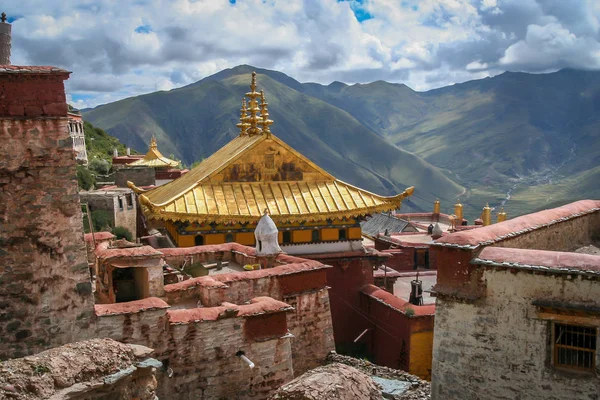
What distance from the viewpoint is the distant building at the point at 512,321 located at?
28.9ft

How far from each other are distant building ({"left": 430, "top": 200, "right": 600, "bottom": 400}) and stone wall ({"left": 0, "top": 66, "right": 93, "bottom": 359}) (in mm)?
5556

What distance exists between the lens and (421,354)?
14.9 meters

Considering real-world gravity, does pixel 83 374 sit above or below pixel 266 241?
below

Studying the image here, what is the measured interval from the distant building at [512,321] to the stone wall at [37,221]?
556cm

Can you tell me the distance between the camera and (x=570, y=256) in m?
8.95

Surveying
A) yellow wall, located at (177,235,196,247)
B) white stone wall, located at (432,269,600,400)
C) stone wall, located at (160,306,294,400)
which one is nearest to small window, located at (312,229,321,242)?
yellow wall, located at (177,235,196,247)

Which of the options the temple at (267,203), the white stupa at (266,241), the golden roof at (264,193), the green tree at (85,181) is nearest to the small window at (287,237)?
the temple at (267,203)

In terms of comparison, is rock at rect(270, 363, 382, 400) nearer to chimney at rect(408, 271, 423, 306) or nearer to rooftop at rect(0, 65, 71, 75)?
rooftop at rect(0, 65, 71, 75)

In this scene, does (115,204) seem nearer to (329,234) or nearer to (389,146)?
(329,234)

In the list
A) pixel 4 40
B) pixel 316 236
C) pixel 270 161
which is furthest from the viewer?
pixel 270 161

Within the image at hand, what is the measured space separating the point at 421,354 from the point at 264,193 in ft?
21.2

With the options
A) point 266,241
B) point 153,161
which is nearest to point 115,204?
point 266,241

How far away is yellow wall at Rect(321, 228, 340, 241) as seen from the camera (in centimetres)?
1828

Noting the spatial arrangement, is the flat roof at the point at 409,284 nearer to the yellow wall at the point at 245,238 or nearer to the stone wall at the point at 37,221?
the yellow wall at the point at 245,238
